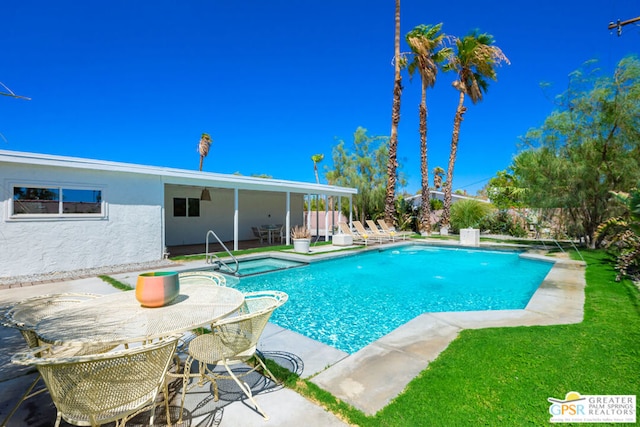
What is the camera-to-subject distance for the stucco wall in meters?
13.4

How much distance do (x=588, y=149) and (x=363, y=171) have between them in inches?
587

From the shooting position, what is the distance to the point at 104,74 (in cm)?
1583

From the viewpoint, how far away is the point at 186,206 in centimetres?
1386

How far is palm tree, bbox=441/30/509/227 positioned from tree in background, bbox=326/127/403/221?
5.34 metres

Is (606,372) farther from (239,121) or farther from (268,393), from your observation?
(239,121)

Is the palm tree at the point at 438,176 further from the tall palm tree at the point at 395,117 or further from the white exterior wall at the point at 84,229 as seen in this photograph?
the white exterior wall at the point at 84,229

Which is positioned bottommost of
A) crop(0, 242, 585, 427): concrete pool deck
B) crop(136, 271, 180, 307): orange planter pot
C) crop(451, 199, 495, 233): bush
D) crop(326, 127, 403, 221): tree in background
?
crop(0, 242, 585, 427): concrete pool deck

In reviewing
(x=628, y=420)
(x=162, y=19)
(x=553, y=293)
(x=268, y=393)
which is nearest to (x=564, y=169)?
(x=553, y=293)

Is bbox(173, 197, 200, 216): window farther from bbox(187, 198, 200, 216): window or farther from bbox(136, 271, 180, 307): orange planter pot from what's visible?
bbox(136, 271, 180, 307): orange planter pot

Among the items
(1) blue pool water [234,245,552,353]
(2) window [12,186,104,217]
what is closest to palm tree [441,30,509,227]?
(1) blue pool water [234,245,552,353]

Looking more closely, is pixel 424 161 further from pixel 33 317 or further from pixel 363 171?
pixel 33 317

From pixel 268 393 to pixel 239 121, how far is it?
102ft

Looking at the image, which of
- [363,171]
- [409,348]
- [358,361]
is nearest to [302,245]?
[409,348]

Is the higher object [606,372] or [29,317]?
[29,317]
